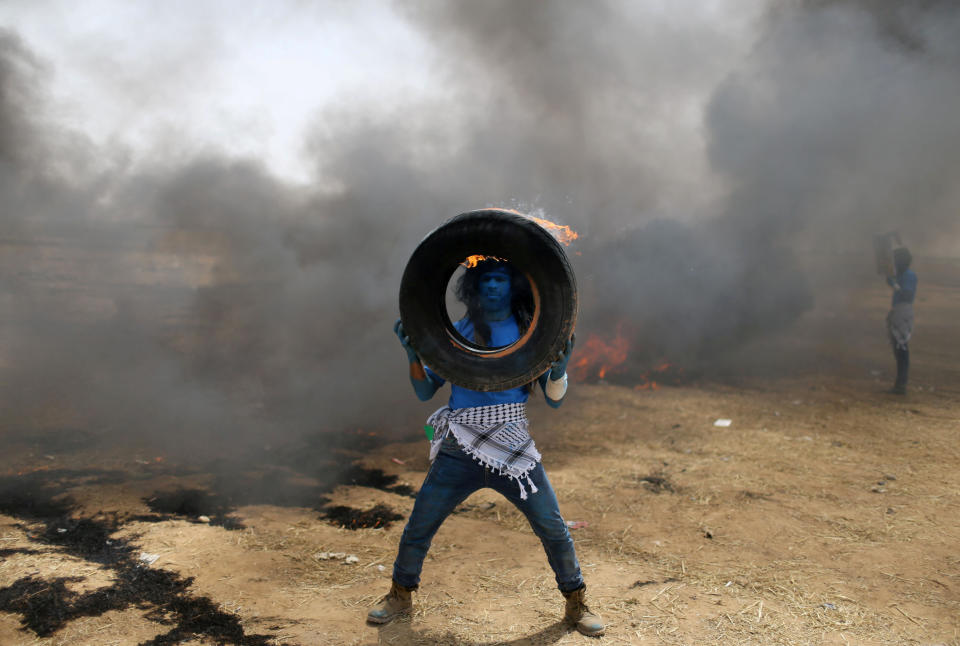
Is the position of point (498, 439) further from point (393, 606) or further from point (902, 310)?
point (902, 310)

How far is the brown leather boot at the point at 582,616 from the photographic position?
2.95 meters

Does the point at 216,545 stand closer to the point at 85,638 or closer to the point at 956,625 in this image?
the point at 85,638

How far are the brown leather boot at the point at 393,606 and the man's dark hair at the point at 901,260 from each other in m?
8.21

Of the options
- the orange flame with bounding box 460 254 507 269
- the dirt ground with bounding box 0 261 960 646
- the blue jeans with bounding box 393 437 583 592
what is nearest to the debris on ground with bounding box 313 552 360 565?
the dirt ground with bounding box 0 261 960 646

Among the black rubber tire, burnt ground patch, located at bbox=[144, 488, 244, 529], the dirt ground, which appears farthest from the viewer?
burnt ground patch, located at bbox=[144, 488, 244, 529]

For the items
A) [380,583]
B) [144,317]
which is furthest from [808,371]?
[144,317]

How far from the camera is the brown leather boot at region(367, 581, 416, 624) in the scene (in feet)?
9.98

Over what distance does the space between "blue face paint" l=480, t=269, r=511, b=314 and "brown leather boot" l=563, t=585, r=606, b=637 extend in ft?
4.74

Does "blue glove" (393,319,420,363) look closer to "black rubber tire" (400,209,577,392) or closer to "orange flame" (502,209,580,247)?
"black rubber tire" (400,209,577,392)

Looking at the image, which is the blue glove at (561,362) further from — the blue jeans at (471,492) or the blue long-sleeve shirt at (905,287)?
the blue long-sleeve shirt at (905,287)

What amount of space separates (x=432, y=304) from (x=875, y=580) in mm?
3122

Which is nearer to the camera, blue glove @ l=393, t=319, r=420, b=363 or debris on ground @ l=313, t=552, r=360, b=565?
blue glove @ l=393, t=319, r=420, b=363

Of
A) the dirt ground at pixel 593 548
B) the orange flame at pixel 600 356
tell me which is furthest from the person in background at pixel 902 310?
the orange flame at pixel 600 356

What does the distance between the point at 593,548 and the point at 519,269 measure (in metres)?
2.35
